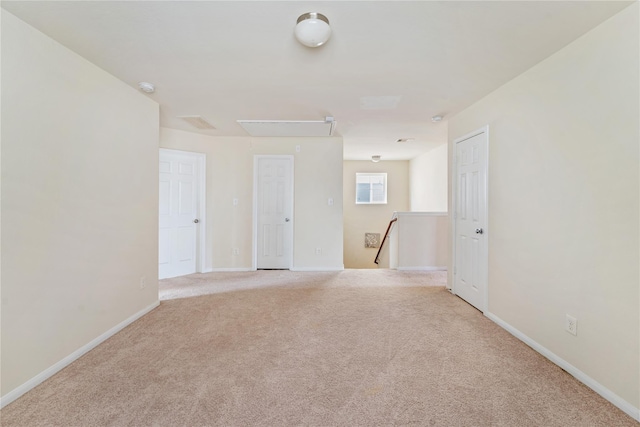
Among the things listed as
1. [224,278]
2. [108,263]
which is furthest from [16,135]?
[224,278]

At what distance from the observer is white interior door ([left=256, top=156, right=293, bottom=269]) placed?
463 centimetres

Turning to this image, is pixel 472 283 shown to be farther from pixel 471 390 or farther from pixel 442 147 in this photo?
pixel 442 147

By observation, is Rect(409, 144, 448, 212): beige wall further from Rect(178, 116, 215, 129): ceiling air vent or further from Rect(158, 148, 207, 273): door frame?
Rect(158, 148, 207, 273): door frame

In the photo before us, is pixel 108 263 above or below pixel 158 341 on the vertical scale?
above

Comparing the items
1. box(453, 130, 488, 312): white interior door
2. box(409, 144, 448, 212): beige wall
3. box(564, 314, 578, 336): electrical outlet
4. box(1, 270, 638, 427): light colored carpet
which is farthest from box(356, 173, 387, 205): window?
box(564, 314, 578, 336): electrical outlet

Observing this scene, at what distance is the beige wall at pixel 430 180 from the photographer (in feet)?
17.6

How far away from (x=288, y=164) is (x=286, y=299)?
2361 millimetres

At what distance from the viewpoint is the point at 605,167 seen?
162 cm

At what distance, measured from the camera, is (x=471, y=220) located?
10.0ft

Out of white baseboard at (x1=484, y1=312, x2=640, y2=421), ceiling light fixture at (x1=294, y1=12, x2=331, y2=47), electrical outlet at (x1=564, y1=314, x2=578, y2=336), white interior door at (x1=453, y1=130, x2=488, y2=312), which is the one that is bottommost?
white baseboard at (x1=484, y1=312, x2=640, y2=421)

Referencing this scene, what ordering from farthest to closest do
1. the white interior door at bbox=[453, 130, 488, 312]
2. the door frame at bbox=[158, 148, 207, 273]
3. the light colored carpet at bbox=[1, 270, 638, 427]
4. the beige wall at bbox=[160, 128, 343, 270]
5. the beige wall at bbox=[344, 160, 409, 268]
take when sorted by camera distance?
the beige wall at bbox=[344, 160, 409, 268]
the beige wall at bbox=[160, 128, 343, 270]
the door frame at bbox=[158, 148, 207, 273]
the white interior door at bbox=[453, 130, 488, 312]
the light colored carpet at bbox=[1, 270, 638, 427]

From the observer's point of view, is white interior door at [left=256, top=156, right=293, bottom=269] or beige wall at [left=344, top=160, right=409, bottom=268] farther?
beige wall at [left=344, top=160, right=409, bottom=268]

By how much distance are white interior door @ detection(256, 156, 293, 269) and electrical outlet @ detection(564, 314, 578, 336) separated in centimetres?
354

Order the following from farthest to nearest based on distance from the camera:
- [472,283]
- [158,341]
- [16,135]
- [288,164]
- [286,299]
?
[288,164] → [286,299] → [472,283] → [158,341] → [16,135]
